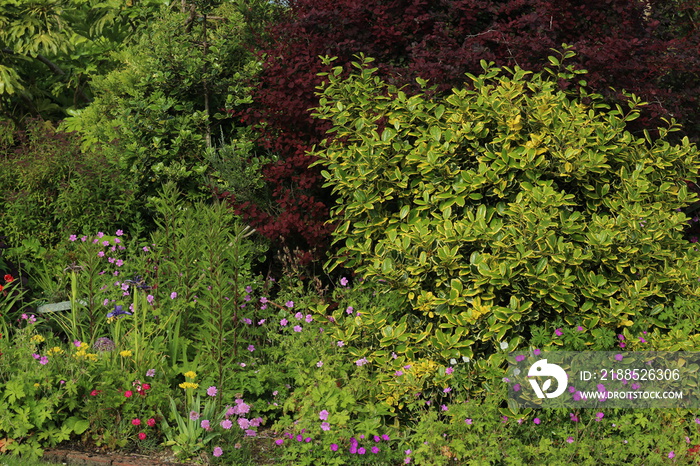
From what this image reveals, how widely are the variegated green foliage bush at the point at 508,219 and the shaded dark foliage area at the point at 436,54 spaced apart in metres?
0.56

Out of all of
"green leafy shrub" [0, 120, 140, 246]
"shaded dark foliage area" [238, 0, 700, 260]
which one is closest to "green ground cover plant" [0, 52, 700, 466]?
"shaded dark foliage area" [238, 0, 700, 260]

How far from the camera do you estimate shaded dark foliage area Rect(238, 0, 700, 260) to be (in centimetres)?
557

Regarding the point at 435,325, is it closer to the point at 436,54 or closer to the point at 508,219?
the point at 508,219

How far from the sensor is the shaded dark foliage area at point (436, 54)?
557 centimetres

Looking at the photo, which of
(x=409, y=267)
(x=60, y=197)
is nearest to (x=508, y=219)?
(x=409, y=267)

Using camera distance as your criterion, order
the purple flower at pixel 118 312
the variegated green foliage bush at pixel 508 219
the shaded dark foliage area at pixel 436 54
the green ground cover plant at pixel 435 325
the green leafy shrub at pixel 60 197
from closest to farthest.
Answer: the green ground cover plant at pixel 435 325 → the variegated green foliage bush at pixel 508 219 → the purple flower at pixel 118 312 → the shaded dark foliage area at pixel 436 54 → the green leafy shrub at pixel 60 197

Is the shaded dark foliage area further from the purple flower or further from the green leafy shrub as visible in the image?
the green leafy shrub

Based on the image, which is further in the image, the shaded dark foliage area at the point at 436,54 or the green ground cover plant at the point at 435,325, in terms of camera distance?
the shaded dark foliage area at the point at 436,54

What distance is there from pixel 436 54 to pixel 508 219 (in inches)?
68.4

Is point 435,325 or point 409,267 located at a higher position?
point 409,267

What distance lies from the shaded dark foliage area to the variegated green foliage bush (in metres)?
0.56

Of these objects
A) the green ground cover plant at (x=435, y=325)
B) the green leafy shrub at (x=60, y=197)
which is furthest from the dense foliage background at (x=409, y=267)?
the green leafy shrub at (x=60, y=197)

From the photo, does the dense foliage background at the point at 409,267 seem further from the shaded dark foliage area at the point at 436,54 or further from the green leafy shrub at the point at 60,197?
the green leafy shrub at the point at 60,197

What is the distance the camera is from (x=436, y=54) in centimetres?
568
